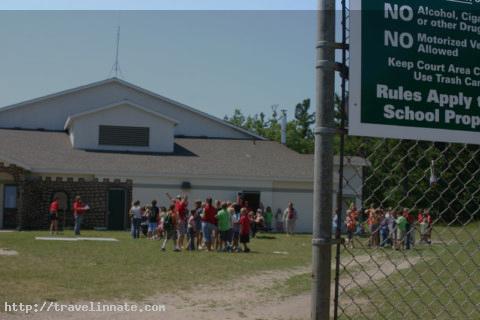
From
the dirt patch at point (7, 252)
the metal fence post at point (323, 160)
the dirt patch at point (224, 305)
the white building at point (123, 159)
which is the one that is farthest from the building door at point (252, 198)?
the metal fence post at point (323, 160)

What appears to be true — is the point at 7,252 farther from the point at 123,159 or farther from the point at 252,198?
the point at 252,198

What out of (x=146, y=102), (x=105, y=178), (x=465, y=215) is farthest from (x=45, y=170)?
(x=465, y=215)

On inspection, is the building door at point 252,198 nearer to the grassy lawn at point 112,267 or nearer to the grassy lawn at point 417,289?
the grassy lawn at point 112,267

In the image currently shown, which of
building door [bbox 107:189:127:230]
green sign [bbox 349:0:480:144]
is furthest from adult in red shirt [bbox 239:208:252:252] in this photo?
green sign [bbox 349:0:480:144]

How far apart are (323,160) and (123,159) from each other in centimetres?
3504

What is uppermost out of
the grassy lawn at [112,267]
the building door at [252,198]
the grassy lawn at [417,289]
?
the building door at [252,198]

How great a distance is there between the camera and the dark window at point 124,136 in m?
39.2

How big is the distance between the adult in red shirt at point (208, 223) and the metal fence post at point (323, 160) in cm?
1992

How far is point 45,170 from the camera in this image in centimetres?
3409

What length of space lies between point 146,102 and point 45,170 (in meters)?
11.8

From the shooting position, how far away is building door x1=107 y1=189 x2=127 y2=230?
3522 cm

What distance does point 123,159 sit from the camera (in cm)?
3744

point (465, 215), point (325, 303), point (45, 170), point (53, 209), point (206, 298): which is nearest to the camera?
point (325, 303)

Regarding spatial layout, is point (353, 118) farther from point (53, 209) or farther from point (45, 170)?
point (45, 170)
